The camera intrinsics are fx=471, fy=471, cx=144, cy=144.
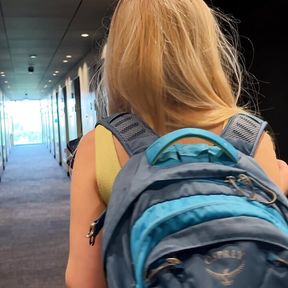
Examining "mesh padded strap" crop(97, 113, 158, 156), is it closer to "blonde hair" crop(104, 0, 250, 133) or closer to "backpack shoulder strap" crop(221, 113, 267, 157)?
"blonde hair" crop(104, 0, 250, 133)

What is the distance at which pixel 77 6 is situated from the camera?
17.9 ft

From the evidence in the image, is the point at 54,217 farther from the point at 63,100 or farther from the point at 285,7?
the point at 63,100

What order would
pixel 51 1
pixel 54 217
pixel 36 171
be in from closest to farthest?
1. pixel 51 1
2. pixel 54 217
3. pixel 36 171

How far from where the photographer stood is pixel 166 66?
88 cm

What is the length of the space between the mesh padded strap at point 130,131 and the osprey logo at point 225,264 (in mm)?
233

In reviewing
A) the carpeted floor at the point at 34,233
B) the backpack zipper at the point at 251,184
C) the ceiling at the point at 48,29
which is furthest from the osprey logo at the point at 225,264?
the carpeted floor at the point at 34,233

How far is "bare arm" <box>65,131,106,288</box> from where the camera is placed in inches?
32.7

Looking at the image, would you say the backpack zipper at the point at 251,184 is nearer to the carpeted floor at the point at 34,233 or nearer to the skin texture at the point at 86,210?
the skin texture at the point at 86,210

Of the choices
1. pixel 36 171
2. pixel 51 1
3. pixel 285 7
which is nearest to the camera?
pixel 285 7

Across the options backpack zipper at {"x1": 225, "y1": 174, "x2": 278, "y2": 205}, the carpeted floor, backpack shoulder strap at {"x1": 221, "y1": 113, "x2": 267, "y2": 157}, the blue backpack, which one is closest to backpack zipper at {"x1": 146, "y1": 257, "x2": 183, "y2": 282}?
the blue backpack

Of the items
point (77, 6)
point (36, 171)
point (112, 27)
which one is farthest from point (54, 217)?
point (36, 171)

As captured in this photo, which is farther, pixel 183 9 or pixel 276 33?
pixel 276 33

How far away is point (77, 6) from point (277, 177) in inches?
195

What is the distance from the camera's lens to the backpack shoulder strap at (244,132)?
0.84 metres
